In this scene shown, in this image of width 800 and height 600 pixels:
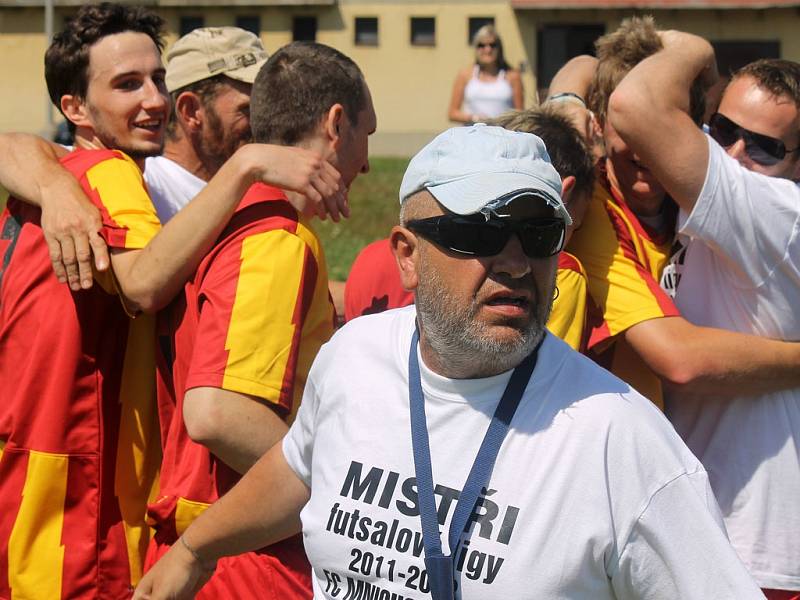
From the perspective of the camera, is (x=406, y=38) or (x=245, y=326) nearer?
(x=245, y=326)

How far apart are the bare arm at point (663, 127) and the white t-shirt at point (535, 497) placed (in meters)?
0.90

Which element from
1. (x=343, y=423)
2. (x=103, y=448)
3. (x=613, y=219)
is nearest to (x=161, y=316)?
(x=103, y=448)

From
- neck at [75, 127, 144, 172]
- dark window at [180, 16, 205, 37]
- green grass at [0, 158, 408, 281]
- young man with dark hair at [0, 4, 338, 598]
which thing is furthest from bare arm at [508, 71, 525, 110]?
dark window at [180, 16, 205, 37]

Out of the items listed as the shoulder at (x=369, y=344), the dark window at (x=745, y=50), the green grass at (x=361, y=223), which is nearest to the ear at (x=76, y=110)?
the shoulder at (x=369, y=344)

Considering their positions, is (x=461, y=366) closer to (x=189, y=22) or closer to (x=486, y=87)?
(x=486, y=87)

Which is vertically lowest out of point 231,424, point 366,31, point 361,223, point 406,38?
point 361,223

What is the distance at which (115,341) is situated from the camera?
11.4ft

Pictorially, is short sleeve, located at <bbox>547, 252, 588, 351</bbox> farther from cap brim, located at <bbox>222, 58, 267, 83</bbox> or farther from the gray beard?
cap brim, located at <bbox>222, 58, 267, 83</bbox>

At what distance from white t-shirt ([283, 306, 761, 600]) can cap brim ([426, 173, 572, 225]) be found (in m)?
0.31

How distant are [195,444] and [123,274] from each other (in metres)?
0.51

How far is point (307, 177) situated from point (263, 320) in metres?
0.42

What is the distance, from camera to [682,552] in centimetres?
214

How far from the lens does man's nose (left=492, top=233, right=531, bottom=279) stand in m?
2.35

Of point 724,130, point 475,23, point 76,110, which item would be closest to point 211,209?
point 76,110
